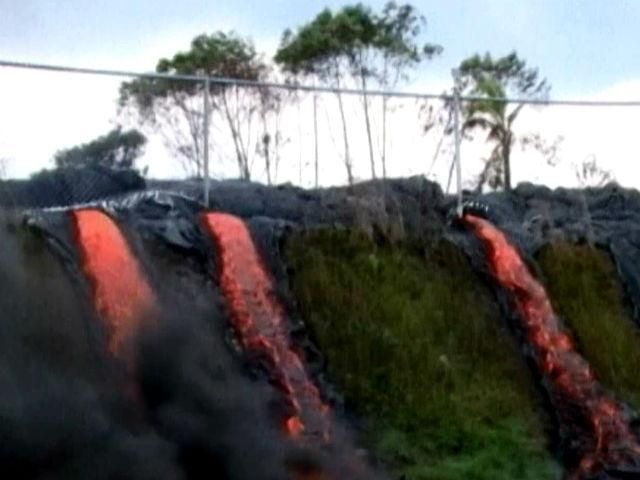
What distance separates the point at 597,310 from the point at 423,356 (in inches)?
111

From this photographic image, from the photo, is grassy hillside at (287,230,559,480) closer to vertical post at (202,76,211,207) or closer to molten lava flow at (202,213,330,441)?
molten lava flow at (202,213,330,441)

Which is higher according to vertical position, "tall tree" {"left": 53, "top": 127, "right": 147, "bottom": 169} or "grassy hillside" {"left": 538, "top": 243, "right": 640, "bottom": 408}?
"tall tree" {"left": 53, "top": 127, "right": 147, "bottom": 169}

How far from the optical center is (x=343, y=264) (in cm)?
2242

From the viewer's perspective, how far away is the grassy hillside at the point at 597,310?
903 inches

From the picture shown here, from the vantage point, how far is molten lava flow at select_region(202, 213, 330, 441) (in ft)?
63.4

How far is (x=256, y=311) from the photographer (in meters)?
20.2

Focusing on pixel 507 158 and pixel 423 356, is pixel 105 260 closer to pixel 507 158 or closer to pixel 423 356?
pixel 423 356

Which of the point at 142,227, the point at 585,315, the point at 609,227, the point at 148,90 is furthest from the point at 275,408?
the point at 609,227

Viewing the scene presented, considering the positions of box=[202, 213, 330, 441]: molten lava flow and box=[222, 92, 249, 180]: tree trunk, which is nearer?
box=[202, 213, 330, 441]: molten lava flow

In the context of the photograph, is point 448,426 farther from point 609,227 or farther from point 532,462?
point 609,227

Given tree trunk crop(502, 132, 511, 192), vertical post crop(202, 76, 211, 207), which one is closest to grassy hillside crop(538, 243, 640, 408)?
tree trunk crop(502, 132, 511, 192)

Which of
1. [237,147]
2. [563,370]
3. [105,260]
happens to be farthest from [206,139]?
[563,370]

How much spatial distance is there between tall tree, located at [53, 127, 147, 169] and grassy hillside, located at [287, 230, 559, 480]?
1.78 m

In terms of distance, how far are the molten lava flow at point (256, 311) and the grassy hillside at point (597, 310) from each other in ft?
12.8
